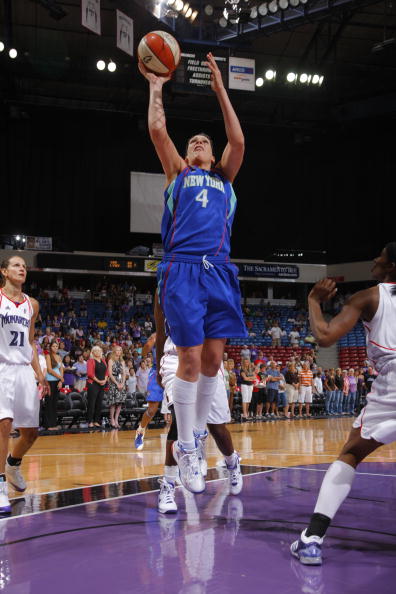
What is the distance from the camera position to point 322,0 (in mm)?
15688

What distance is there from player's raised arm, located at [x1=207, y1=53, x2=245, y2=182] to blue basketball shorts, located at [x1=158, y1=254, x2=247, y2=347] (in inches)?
23.5

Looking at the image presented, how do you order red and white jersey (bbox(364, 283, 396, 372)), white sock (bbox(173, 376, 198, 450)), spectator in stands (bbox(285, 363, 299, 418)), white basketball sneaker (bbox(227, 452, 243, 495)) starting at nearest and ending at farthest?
red and white jersey (bbox(364, 283, 396, 372)), white sock (bbox(173, 376, 198, 450)), white basketball sneaker (bbox(227, 452, 243, 495)), spectator in stands (bbox(285, 363, 299, 418))

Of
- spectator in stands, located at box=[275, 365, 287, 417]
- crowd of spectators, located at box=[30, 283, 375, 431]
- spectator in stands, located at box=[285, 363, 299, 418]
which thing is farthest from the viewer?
spectator in stands, located at box=[285, 363, 299, 418]

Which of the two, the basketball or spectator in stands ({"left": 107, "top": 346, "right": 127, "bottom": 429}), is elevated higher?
the basketball

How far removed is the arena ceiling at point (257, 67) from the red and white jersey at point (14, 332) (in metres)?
14.4

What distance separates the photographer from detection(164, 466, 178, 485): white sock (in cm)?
422

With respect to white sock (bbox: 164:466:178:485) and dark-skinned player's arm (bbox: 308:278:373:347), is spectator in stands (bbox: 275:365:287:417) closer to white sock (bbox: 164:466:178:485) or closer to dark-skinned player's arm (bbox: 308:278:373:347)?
white sock (bbox: 164:466:178:485)

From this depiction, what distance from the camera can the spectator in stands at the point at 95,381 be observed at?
11.6 m

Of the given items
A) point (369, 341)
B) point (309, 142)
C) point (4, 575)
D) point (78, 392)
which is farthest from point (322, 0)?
point (4, 575)

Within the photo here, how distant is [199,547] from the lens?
319cm

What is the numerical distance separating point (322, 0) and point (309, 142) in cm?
1283

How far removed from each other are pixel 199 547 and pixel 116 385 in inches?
351

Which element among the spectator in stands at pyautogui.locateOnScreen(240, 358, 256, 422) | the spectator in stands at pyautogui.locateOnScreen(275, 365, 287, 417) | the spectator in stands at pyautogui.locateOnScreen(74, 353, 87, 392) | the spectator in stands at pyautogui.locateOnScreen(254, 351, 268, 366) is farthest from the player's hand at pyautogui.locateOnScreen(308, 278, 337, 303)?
the spectator in stands at pyautogui.locateOnScreen(254, 351, 268, 366)

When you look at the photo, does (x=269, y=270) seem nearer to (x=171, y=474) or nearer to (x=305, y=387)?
(x=305, y=387)
